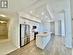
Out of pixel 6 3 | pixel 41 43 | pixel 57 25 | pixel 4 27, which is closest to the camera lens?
pixel 6 3

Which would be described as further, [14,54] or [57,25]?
[57,25]

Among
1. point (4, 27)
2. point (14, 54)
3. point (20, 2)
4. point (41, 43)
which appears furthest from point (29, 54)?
point (4, 27)

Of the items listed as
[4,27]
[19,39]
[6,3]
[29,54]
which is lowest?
[29,54]

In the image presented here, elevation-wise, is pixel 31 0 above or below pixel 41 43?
above

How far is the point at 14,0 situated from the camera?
6.97 metres

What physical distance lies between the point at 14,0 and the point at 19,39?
2994 millimetres

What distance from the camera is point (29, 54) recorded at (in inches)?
222

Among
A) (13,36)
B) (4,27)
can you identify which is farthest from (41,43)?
(4,27)

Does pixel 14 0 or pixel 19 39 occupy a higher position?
pixel 14 0

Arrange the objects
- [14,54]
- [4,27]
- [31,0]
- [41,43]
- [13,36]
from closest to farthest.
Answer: [14,54] → [31,0] → [41,43] → [13,36] → [4,27]

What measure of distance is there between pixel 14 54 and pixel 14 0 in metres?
3.74

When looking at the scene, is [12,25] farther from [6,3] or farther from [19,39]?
[6,3]

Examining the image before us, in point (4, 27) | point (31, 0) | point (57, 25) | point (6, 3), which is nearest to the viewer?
point (31, 0)

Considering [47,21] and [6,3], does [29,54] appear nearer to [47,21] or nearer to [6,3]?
[6,3]
